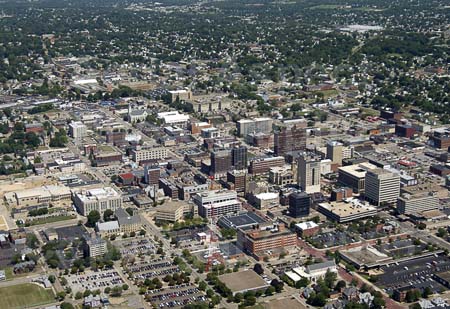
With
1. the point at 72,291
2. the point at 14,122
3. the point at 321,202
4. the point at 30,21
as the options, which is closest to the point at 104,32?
the point at 30,21

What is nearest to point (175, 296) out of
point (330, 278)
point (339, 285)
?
point (330, 278)

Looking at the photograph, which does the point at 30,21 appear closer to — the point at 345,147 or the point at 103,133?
the point at 103,133

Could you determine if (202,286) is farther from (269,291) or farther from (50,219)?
(50,219)

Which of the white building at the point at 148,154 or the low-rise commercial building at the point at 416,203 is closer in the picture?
the low-rise commercial building at the point at 416,203

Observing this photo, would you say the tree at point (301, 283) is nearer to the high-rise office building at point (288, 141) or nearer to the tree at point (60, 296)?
the tree at point (60, 296)

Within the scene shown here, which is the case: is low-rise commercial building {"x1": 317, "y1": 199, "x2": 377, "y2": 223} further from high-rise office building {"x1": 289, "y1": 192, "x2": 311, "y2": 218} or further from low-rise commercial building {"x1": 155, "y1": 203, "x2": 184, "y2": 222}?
low-rise commercial building {"x1": 155, "y1": 203, "x2": 184, "y2": 222}

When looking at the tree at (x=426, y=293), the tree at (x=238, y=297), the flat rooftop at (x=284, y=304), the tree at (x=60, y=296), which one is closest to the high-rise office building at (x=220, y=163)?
the tree at (x=238, y=297)
